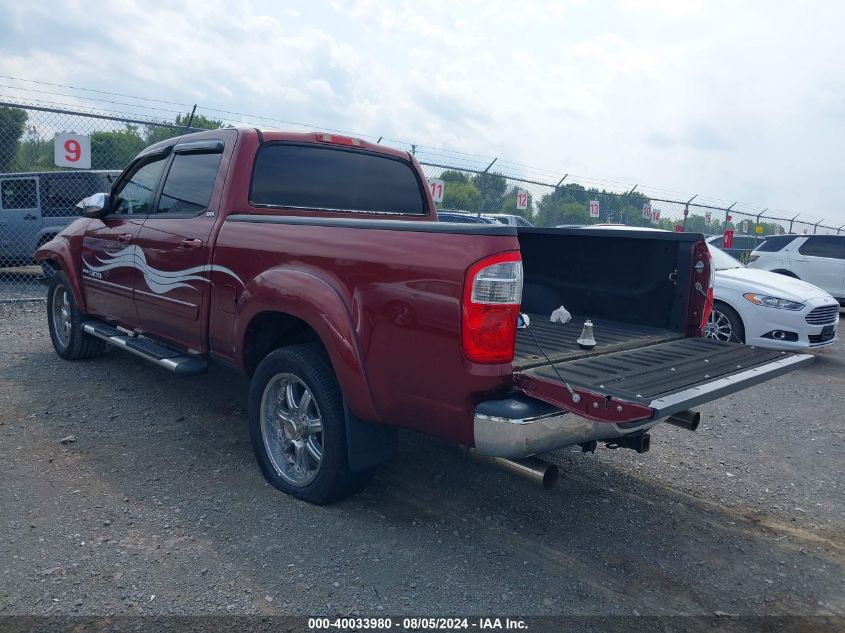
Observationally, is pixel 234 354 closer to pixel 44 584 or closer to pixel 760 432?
pixel 44 584

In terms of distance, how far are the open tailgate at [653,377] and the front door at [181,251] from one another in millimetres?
2357

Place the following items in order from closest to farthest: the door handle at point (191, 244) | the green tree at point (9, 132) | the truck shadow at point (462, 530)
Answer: the truck shadow at point (462, 530), the door handle at point (191, 244), the green tree at point (9, 132)

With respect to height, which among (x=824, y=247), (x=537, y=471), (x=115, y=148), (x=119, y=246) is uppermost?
(x=115, y=148)

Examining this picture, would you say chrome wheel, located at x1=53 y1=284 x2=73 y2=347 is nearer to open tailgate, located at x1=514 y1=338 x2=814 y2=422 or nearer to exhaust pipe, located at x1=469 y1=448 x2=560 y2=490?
exhaust pipe, located at x1=469 y1=448 x2=560 y2=490

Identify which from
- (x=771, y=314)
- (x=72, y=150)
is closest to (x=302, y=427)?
(x=771, y=314)

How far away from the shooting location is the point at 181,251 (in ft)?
14.3

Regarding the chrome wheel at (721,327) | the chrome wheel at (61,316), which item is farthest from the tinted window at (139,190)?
the chrome wheel at (721,327)

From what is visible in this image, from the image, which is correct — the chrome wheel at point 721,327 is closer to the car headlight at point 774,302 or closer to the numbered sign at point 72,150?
the car headlight at point 774,302

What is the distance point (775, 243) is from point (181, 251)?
1272cm

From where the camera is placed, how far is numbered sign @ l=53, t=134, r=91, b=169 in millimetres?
9555

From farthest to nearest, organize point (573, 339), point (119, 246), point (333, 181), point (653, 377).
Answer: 1. point (119, 246)
2. point (333, 181)
3. point (573, 339)
4. point (653, 377)

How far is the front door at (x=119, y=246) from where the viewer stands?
16.6 ft

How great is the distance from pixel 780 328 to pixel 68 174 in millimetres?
11297

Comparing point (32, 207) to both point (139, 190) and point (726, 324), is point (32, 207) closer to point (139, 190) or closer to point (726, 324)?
point (139, 190)
